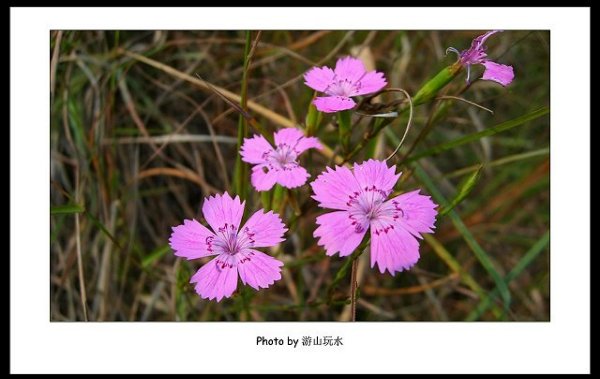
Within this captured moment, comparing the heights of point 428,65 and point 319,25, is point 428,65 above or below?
above

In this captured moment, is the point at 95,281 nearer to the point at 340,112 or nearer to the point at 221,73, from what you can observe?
the point at 221,73

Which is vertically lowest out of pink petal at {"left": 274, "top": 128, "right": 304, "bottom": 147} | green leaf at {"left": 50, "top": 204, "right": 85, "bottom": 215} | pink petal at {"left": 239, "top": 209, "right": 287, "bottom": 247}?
pink petal at {"left": 239, "top": 209, "right": 287, "bottom": 247}

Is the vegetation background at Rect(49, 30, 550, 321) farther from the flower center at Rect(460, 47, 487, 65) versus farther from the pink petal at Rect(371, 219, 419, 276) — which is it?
the pink petal at Rect(371, 219, 419, 276)

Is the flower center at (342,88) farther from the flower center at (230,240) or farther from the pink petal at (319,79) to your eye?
the flower center at (230,240)

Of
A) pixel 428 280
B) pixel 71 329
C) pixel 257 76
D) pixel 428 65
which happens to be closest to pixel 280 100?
pixel 257 76

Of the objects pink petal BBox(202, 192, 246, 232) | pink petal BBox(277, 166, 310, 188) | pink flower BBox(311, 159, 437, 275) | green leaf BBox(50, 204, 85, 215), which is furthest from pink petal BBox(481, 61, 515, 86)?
green leaf BBox(50, 204, 85, 215)

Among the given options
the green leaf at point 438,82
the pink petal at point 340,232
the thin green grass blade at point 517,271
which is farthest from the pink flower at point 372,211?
the thin green grass blade at point 517,271

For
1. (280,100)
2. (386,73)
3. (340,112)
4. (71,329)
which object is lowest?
(71,329)
